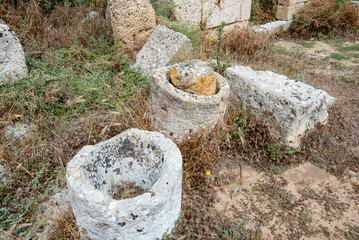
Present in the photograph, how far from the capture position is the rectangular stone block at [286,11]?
295 inches

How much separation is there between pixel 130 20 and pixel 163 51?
29.6 inches

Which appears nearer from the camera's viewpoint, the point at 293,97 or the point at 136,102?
the point at 293,97

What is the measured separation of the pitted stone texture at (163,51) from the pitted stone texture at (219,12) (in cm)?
166

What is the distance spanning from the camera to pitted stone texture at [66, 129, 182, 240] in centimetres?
179

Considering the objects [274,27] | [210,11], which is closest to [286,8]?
[274,27]

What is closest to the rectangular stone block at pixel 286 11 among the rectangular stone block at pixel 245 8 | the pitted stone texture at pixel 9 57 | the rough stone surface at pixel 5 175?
the rectangular stone block at pixel 245 8

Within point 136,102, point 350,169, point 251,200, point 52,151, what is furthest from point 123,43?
point 350,169

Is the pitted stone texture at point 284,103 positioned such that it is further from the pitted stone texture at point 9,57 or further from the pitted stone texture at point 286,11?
the pitted stone texture at point 286,11

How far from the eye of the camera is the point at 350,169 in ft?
10.3

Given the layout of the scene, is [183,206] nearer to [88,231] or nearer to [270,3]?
[88,231]

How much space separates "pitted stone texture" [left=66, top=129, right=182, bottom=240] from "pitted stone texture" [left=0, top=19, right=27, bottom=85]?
81.7 inches

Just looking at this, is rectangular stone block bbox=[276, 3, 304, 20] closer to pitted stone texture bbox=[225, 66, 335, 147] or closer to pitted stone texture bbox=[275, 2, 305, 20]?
pitted stone texture bbox=[275, 2, 305, 20]

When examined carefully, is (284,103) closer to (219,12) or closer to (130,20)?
(130,20)

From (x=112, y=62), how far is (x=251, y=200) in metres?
2.67
